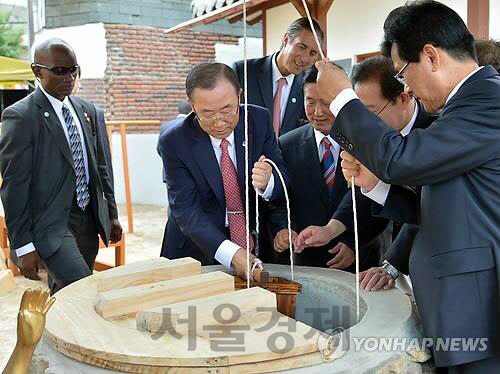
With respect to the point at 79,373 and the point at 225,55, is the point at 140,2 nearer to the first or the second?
the point at 225,55

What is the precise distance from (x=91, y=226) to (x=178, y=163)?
1.12 m

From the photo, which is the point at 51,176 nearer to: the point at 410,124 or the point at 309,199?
the point at 309,199

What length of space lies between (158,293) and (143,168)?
9.90 meters

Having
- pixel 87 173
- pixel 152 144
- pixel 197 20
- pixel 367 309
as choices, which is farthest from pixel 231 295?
pixel 152 144

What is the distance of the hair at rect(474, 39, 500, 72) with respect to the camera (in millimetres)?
2088

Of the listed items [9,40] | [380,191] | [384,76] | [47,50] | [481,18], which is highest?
[9,40]

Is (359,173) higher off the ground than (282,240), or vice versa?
(359,173)

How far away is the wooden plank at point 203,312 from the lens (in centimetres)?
142

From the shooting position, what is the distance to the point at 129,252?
23.1 ft

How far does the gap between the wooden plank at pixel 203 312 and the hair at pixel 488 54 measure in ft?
3.97

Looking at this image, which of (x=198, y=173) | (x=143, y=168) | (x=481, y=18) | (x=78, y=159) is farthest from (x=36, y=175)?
(x=143, y=168)

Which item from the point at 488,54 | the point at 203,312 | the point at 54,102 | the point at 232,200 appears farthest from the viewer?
the point at 54,102

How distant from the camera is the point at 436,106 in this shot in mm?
A: 1487

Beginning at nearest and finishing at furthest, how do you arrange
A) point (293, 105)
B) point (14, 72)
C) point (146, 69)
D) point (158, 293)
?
point (158, 293), point (293, 105), point (14, 72), point (146, 69)
